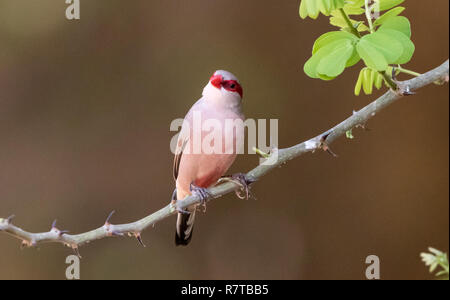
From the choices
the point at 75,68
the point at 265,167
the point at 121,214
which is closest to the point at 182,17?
the point at 75,68

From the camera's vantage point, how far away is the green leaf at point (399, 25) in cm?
110

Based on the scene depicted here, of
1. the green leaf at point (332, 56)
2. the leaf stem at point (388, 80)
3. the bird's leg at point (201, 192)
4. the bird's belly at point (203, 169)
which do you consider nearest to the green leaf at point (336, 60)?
the green leaf at point (332, 56)

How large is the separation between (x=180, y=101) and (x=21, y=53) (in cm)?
88

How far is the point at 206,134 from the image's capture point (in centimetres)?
168

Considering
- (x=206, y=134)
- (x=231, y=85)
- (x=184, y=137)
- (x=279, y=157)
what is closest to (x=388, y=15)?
(x=279, y=157)

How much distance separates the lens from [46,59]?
3.00 meters

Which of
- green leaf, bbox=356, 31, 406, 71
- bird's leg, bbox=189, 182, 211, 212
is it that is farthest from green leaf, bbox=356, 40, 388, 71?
bird's leg, bbox=189, 182, 211, 212

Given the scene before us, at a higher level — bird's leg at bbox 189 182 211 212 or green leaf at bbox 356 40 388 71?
green leaf at bbox 356 40 388 71

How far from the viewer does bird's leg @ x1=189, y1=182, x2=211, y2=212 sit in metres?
1.51

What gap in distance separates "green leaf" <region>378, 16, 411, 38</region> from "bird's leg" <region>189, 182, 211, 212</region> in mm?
618

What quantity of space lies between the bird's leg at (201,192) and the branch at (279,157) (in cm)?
14

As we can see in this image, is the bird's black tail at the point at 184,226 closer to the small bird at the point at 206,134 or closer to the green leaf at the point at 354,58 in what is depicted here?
the small bird at the point at 206,134

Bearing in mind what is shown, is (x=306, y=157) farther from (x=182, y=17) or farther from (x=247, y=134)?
(x=247, y=134)

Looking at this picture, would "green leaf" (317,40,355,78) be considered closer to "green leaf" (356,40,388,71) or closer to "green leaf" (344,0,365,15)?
"green leaf" (356,40,388,71)
